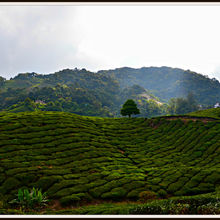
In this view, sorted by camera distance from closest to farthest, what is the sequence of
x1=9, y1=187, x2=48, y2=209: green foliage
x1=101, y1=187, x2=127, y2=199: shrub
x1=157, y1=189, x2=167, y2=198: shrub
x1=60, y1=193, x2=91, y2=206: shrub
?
x1=9, y1=187, x2=48, y2=209: green foliage → x1=60, y1=193, x2=91, y2=206: shrub → x1=101, y1=187, x2=127, y2=199: shrub → x1=157, y1=189, x2=167, y2=198: shrub

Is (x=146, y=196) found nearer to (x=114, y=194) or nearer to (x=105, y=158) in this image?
(x=114, y=194)

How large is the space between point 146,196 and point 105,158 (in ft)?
37.7

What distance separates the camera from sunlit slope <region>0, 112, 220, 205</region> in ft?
70.0

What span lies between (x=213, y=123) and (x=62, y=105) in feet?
529

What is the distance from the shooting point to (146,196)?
20.2m

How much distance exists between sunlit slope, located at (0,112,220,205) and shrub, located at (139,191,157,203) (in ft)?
1.78

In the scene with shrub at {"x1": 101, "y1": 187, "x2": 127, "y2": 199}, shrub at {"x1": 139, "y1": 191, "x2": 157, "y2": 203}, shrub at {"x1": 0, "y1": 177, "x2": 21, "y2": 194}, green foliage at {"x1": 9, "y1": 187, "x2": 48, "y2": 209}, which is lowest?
shrub at {"x1": 139, "y1": 191, "x2": 157, "y2": 203}

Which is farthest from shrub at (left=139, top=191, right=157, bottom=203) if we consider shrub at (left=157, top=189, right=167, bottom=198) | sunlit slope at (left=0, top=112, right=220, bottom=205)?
shrub at (left=157, top=189, right=167, bottom=198)

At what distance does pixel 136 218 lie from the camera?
25.4ft

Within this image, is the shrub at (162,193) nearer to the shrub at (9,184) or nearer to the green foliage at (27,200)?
the green foliage at (27,200)

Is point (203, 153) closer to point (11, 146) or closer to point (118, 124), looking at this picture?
point (118, 124)

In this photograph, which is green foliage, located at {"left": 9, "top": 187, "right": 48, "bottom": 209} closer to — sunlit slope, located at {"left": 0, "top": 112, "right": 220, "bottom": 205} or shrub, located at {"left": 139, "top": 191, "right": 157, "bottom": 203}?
sunlit slope, located at {"left": 0, "top": 112, "right": 220, "bottom": 205}

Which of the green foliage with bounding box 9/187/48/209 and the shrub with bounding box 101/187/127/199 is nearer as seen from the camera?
the green foliage with bounding box 9/187/48/209

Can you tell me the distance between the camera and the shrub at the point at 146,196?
64.8 ft
